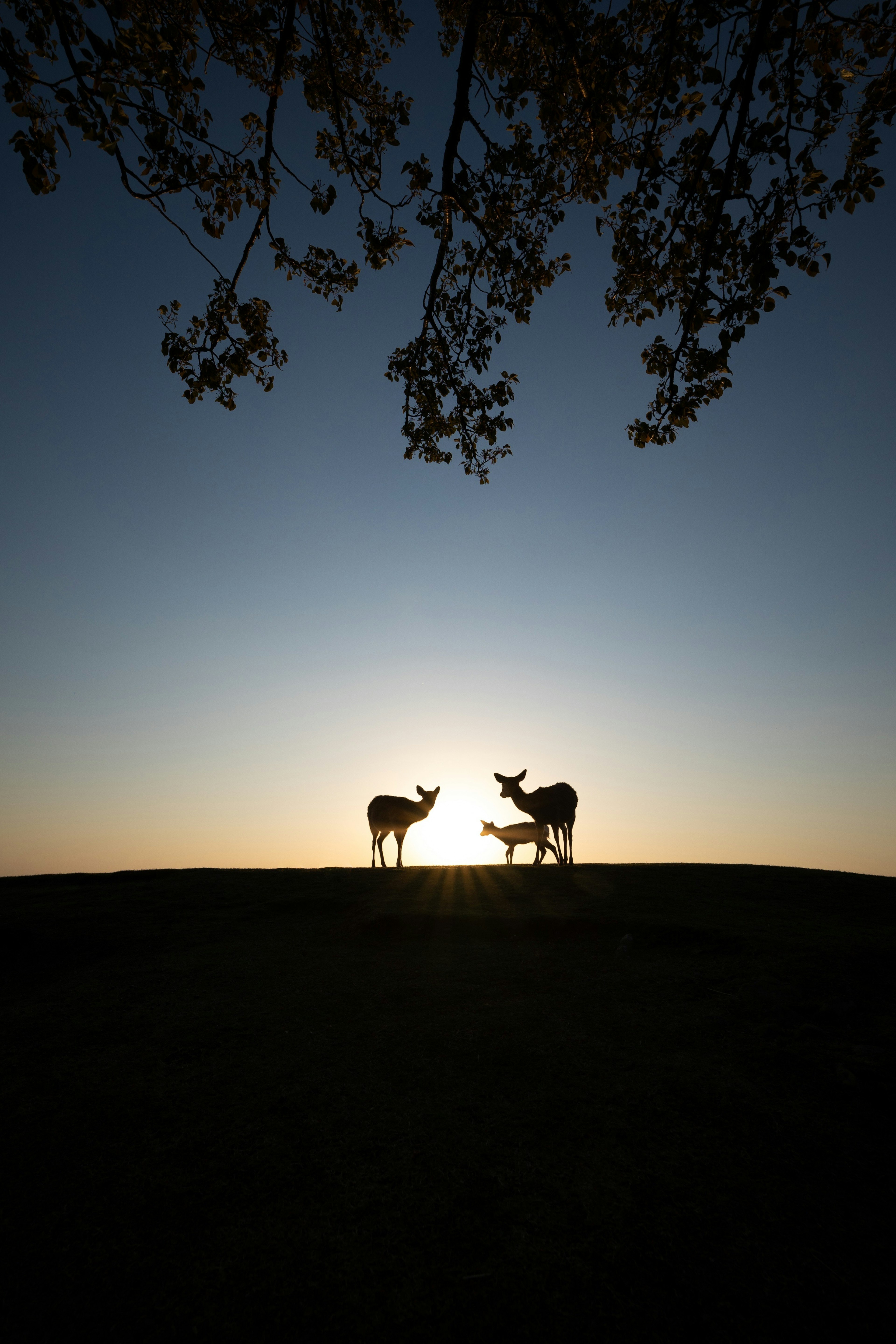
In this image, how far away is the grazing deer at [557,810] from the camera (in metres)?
17.2

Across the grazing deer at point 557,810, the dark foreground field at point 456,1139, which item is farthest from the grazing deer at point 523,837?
the dark foreground field at point 456,1139

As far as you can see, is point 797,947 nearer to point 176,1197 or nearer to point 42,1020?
point 176,1197

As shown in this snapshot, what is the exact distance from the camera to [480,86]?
737 centimetres

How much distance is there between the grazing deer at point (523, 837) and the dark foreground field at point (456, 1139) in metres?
11.8

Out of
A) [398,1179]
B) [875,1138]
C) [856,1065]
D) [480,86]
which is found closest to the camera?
[398,1179]

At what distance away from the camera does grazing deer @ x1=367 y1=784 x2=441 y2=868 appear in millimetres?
18375

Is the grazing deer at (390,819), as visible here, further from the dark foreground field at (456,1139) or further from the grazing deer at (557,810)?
the dark foreground field at (456,1139)

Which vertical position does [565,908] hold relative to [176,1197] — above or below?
above

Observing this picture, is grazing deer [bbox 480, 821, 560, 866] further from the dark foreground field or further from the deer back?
the dark foreground field

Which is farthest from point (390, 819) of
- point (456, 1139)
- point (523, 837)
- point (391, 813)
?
point (456, 1139)

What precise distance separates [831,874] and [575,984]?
8468 mm

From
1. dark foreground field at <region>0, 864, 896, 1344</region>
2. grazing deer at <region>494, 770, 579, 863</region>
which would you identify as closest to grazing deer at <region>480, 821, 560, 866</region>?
grazing deer at <region>494, 770, 579, 863</region>

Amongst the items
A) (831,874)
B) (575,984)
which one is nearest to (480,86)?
(575,984)

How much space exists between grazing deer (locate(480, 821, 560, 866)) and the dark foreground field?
11.8 meters
